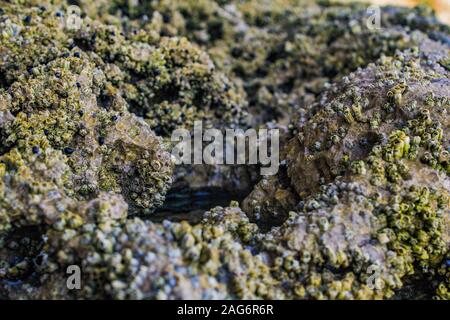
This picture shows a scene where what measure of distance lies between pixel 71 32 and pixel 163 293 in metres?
2.98

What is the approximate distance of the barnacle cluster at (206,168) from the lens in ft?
11.3

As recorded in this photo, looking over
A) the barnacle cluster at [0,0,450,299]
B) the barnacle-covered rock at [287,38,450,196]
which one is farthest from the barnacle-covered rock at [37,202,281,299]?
the barnacle-covered rock at [287,38,450,196]

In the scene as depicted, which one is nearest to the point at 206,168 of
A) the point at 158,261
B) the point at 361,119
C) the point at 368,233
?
the point at 361,119

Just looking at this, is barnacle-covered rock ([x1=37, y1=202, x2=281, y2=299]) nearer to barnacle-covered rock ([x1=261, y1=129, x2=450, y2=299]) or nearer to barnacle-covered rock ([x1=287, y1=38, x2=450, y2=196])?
barnacle-covered rock ([x1=261, y1=129, x2=450, y2=299])

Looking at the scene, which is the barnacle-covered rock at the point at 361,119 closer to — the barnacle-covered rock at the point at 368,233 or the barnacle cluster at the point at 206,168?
the barnacle cluster at the point at 206,168

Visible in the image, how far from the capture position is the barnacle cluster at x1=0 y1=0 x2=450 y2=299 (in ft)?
11.3

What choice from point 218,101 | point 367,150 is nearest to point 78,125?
point 218,101

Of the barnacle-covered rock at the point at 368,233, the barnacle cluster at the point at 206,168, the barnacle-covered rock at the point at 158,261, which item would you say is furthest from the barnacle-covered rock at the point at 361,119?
the barnacle-covered rock at the point at 158,261

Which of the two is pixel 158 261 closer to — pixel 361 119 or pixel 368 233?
pixel 368 233

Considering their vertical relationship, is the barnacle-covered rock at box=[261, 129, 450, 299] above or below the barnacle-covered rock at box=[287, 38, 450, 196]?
below

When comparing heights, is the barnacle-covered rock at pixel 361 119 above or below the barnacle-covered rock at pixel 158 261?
above

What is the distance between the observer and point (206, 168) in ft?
17.4
